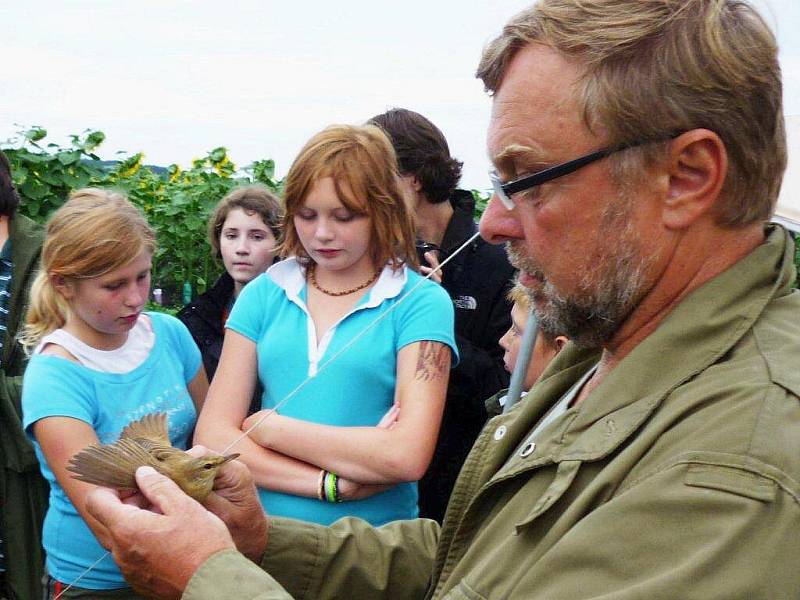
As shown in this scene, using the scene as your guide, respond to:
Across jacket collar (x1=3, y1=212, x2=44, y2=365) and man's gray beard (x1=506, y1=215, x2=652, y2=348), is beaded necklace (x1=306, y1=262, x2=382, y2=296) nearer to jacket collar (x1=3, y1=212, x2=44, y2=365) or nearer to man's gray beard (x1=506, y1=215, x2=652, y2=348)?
jacket collar (x1=3, y1=212, x2=44, y2=365)

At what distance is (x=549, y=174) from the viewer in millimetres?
1770

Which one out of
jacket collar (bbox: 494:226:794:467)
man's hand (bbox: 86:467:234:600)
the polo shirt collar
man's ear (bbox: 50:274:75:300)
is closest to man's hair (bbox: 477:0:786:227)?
jacket collar (bbox: 494:226:794:467)

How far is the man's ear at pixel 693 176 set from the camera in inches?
65.5

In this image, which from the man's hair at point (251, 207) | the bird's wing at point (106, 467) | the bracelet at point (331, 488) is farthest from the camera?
the man's hair at point (251, 207)

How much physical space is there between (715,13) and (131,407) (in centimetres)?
264

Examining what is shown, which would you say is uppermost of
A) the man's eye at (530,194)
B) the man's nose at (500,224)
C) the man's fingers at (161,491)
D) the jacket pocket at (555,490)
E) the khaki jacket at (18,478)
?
the man's eye at (530,194)

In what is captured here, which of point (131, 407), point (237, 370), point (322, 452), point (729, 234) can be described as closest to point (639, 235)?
point (729, 234)

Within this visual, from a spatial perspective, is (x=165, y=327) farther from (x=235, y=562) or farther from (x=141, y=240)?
(x=235, y=562)

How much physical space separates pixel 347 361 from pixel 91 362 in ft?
3.18

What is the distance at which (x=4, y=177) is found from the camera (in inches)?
189

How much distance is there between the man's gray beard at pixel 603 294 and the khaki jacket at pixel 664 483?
104mm

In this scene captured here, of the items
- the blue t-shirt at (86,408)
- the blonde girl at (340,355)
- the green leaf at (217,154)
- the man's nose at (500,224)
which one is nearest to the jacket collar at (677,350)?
the man's nose at (500,224)

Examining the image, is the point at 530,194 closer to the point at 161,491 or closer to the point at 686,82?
the point at 686,82

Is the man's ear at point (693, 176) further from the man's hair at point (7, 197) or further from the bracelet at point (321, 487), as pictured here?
the man's hair at point (7, 197)
